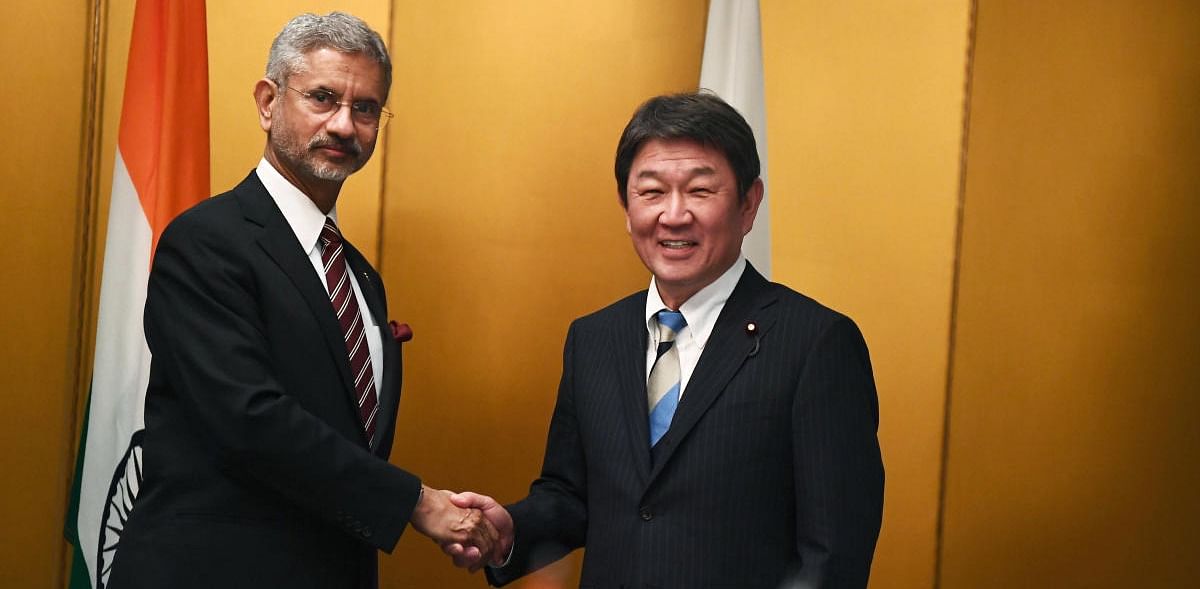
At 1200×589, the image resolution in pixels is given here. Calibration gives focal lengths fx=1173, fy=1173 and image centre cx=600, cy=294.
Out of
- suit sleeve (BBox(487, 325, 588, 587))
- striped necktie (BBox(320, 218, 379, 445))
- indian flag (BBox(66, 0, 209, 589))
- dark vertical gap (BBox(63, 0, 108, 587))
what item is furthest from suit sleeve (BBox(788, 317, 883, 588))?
dark vertical gap (BBox(63, 0, 108, 587))

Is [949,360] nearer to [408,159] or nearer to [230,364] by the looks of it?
[408,159]

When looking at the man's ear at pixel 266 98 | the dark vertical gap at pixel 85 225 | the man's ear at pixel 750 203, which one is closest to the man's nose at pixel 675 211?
the man's ear at pixel 750 203

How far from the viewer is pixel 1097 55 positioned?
3363 millimetres

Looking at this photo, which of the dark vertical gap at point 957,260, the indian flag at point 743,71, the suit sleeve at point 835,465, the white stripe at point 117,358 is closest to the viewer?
the suit sleeve at point 835,465

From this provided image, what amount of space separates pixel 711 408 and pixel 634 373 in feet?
0.60

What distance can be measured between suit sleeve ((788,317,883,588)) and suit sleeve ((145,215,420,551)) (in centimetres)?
73

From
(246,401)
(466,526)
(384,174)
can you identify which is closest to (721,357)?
Result: (466,526)

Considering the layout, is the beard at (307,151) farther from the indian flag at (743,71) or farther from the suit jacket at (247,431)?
the indian flag at (743,71)

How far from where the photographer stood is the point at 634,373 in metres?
2.17

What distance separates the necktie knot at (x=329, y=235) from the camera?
7.73ft

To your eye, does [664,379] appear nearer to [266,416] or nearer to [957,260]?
[266,416]

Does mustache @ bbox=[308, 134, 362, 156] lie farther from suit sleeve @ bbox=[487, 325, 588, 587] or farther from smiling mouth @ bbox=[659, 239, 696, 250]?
smiling mouth @ bbox=[659, 239, 696, 250]

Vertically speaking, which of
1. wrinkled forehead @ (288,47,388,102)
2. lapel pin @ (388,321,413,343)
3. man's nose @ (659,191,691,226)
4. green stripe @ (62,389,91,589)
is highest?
wrinkled forehead @ (288,47,388,102)

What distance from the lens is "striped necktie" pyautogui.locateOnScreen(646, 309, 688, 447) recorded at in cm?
212
